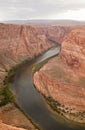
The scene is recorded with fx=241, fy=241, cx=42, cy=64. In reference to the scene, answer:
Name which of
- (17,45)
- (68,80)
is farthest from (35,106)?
(17,45)

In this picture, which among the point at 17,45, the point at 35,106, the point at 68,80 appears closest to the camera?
the point at 35,106

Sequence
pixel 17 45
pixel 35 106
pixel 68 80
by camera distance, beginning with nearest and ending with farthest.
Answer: pixel 35 106 → pixel 68 80 → pixel 17 45

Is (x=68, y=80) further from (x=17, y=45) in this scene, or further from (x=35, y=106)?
(x=17, y=45)

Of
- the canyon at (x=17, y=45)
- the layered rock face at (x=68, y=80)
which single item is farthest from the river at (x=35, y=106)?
the canyon at (x=17, y=45)

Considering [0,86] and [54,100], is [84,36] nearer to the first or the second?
[54,100]

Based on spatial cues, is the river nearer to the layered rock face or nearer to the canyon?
the layered rock face

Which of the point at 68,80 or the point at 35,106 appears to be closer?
the point at 35,106
